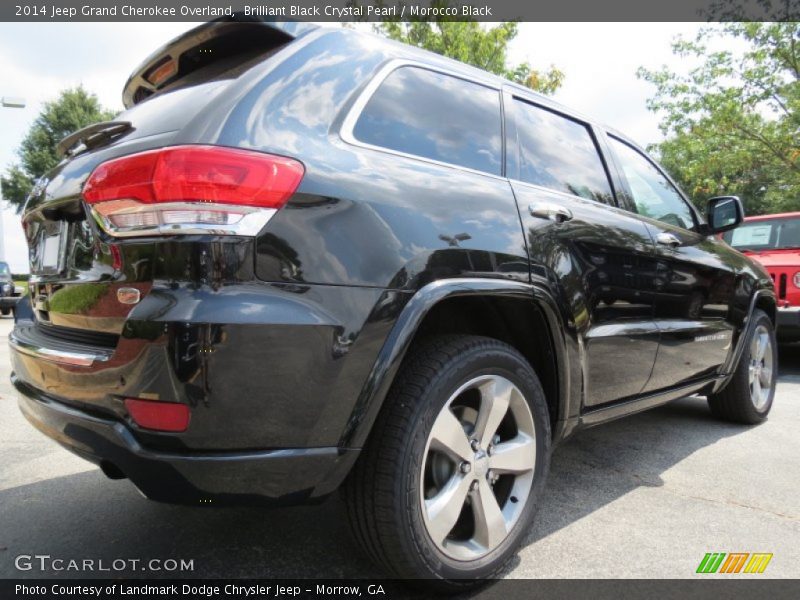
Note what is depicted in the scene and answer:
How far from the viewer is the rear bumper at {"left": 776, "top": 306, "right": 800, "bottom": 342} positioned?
584 cm

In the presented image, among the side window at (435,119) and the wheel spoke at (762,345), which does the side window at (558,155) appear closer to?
the side window at (435,119)

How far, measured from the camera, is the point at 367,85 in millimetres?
1822

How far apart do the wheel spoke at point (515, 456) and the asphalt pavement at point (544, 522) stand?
0.36 m

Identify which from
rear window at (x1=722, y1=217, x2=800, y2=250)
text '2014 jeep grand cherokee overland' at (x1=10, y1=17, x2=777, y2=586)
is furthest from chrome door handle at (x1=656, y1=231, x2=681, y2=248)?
rear window at (x1=722, y1=217, x2=800, y2=250)

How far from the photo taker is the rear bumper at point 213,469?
1.41m

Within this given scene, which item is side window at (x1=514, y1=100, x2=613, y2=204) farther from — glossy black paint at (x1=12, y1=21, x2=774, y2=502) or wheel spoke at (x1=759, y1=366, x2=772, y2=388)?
wheel spoke at (x1=759, y1=366, x2=772, y2=388)

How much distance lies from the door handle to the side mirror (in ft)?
5.65

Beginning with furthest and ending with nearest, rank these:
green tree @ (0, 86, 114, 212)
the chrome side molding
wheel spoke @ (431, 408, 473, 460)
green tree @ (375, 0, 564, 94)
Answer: green tree @ (0, 86, 114, 212) → green tree @ (375, 0, 564, 94) → wheel spoke @ (431, 408, 473, 460) → the chrome side molding

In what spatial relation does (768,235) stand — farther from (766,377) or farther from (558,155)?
(558,155)

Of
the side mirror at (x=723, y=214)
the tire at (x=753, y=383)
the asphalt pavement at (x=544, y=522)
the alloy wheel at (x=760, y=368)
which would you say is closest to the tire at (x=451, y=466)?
the asphalt pavement at (x=544, y=522)

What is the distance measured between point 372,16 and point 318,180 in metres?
12.6

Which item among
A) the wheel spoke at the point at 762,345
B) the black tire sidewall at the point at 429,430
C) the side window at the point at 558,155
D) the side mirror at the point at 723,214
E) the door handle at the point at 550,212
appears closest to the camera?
the black tire sidewall at the point at 429,430

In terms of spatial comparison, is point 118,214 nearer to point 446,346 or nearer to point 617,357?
point 446,346

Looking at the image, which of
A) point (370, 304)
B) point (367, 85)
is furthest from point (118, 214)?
point (367, 85)
